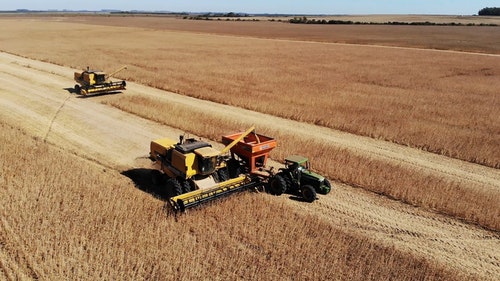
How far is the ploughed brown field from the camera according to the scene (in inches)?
332

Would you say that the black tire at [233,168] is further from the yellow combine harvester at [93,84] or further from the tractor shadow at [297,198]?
the yellow combine harvester at [93,84]

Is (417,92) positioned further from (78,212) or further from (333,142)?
(78,212)

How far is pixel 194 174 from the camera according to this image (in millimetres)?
10953

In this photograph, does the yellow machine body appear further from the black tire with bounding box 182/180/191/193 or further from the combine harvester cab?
the black tire with bounding box 182/180/191/193

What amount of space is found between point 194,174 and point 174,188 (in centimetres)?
64

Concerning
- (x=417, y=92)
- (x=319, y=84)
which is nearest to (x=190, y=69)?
(x=319, y=84)

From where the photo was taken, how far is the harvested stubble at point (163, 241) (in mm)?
8016

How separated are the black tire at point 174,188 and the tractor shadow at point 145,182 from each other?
0.44m

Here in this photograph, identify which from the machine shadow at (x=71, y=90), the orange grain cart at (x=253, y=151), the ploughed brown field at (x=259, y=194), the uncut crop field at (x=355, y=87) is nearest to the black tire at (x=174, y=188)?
the ploughed brown field at (x=259, y=194)

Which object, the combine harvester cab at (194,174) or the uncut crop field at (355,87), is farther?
the uncut crop field at (355,87)

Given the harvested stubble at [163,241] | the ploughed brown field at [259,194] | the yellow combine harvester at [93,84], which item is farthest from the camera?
the yellow combine harvester at [93,84]

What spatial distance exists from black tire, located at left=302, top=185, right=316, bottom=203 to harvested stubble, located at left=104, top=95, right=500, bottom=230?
2232mm

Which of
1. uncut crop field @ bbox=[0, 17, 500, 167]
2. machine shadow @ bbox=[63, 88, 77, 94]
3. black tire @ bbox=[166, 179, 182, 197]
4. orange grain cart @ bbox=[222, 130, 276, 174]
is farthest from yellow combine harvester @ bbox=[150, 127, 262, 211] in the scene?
machine shadow @ bbox=[63, 88, 77, 94]

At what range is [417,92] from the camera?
2914 cm
